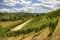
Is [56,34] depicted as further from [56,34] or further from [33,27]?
[33,27]

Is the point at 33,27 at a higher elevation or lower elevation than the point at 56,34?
higher

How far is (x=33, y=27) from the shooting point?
2973 mm

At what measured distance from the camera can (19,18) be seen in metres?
3.09

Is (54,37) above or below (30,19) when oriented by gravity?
below

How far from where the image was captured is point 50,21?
9.78 feet

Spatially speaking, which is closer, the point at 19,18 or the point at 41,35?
the point at 41,35

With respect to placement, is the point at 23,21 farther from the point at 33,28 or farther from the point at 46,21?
the point at 46,21

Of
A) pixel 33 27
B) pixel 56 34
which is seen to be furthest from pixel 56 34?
pixel 33 27

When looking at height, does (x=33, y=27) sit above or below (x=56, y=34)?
above

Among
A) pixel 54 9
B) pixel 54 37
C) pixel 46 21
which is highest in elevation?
pixel 54 9

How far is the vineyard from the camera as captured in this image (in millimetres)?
2912

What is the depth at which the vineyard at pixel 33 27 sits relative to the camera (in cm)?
291

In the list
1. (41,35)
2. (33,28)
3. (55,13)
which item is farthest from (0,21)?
(55,13)

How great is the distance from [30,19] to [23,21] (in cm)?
15
